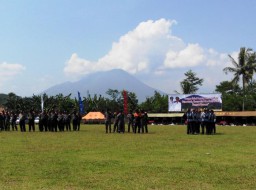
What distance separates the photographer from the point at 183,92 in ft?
274

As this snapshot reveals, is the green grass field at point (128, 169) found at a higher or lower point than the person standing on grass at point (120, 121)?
lower

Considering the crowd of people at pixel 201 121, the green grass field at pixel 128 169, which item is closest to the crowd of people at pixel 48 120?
the crowd of people at pixel 201 121

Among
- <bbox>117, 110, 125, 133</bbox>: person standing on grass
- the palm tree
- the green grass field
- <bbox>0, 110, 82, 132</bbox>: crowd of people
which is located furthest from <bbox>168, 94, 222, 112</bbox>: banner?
the green grass field

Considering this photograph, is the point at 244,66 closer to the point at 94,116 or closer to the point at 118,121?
the point at 94,116

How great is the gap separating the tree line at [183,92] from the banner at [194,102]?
393 inches

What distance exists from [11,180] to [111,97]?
84573 mm

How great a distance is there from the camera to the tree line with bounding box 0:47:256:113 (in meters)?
66.8

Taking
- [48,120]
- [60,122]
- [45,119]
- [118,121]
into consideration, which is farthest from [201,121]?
[45,119]

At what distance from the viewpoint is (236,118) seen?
57.8 m

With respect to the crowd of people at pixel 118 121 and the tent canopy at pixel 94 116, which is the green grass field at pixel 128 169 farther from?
the tent canopy at pixel 94 116

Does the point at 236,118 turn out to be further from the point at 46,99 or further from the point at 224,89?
the point at 46,99

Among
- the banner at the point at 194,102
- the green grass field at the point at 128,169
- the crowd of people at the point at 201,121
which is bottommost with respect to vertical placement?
the green grass field at the point at 128,169

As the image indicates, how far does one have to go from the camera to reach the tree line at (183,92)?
6681 centimetres

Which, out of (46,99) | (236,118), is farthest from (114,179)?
(46,99)
